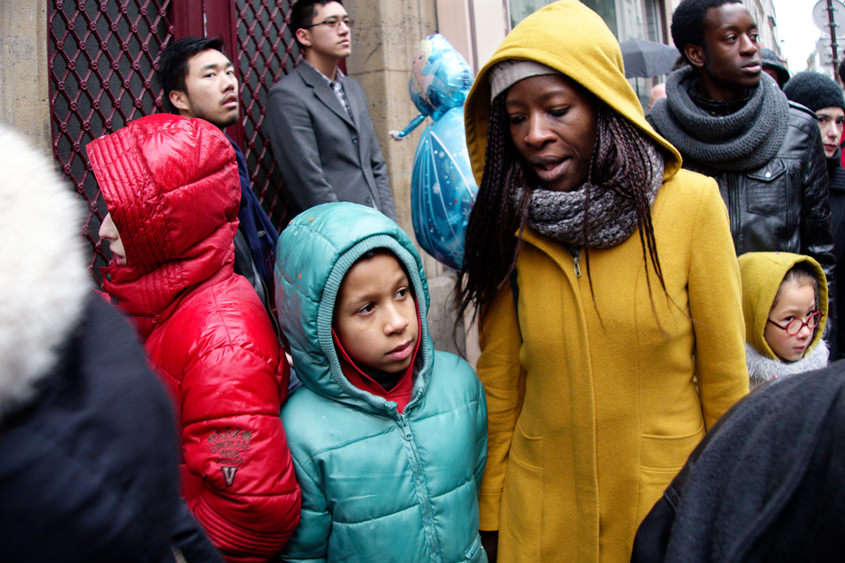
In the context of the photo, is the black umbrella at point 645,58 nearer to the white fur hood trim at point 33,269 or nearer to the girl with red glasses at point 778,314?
the girl with red glasses at point 778,314

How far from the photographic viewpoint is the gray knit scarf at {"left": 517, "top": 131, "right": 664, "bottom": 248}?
1872mm

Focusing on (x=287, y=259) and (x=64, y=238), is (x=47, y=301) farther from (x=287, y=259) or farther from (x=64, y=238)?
(x=287, y=259)

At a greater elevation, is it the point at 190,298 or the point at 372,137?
the point at 372,137

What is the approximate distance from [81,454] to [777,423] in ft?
2.55

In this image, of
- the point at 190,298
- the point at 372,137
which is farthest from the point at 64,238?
the point at 372,137

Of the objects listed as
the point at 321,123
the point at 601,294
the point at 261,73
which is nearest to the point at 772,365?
the point at 601,294

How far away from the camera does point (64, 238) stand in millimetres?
784

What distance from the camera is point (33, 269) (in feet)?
2.38

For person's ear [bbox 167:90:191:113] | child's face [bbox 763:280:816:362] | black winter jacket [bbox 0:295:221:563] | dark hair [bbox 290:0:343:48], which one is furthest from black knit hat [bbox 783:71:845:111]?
black winter jacket [bbox 0:295:221:563]

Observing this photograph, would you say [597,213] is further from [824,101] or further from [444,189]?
[824,101]

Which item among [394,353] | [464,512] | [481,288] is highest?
[481,288]

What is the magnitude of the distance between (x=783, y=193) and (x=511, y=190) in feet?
5.01

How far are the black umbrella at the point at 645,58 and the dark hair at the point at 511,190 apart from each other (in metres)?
7.01

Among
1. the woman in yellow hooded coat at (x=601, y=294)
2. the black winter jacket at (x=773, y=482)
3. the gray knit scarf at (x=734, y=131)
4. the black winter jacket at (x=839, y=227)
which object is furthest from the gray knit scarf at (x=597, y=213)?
the black winter jacket at (x=839, y=227)
